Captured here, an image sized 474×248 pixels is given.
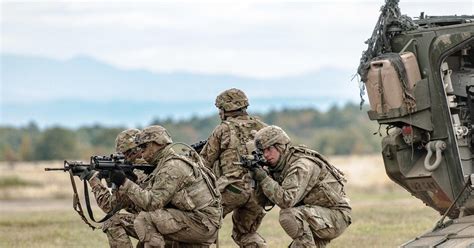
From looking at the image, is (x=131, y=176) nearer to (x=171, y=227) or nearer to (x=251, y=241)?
(x=171, y=227)

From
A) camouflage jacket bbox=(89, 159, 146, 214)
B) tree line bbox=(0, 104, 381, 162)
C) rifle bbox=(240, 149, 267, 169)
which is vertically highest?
rifle bbox=(240, 149, 267, 169)

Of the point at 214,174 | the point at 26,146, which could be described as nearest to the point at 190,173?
the point at 214,174

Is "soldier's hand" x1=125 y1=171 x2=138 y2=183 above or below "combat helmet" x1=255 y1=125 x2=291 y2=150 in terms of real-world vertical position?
below

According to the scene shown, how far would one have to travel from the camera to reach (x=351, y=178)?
55938mm

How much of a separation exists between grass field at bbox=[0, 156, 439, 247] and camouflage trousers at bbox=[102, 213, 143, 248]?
17.2 feet

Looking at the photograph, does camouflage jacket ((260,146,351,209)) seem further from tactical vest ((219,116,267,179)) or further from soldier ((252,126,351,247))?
tactical vest ((219,116,267,179))

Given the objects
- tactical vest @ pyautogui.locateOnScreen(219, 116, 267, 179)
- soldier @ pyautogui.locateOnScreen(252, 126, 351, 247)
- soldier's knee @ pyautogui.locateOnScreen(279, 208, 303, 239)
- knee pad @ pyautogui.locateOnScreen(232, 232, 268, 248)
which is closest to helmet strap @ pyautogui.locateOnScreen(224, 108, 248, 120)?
tactical vest @ pyautogui.locateOnScreen(219, 116, 267, 179)

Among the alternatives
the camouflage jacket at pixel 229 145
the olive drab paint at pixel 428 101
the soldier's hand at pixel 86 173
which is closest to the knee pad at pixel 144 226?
the soldier's hand at pixel 86 173

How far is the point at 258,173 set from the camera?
1653 cm

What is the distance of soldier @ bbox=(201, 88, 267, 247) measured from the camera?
1873 cm

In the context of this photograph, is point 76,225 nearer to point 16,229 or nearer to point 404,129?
→ point 16,229

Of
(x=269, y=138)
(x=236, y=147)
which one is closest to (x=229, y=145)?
(x=236, y=147)

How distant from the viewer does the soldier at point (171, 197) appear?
659 inches

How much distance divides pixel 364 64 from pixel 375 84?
0.27 metres
